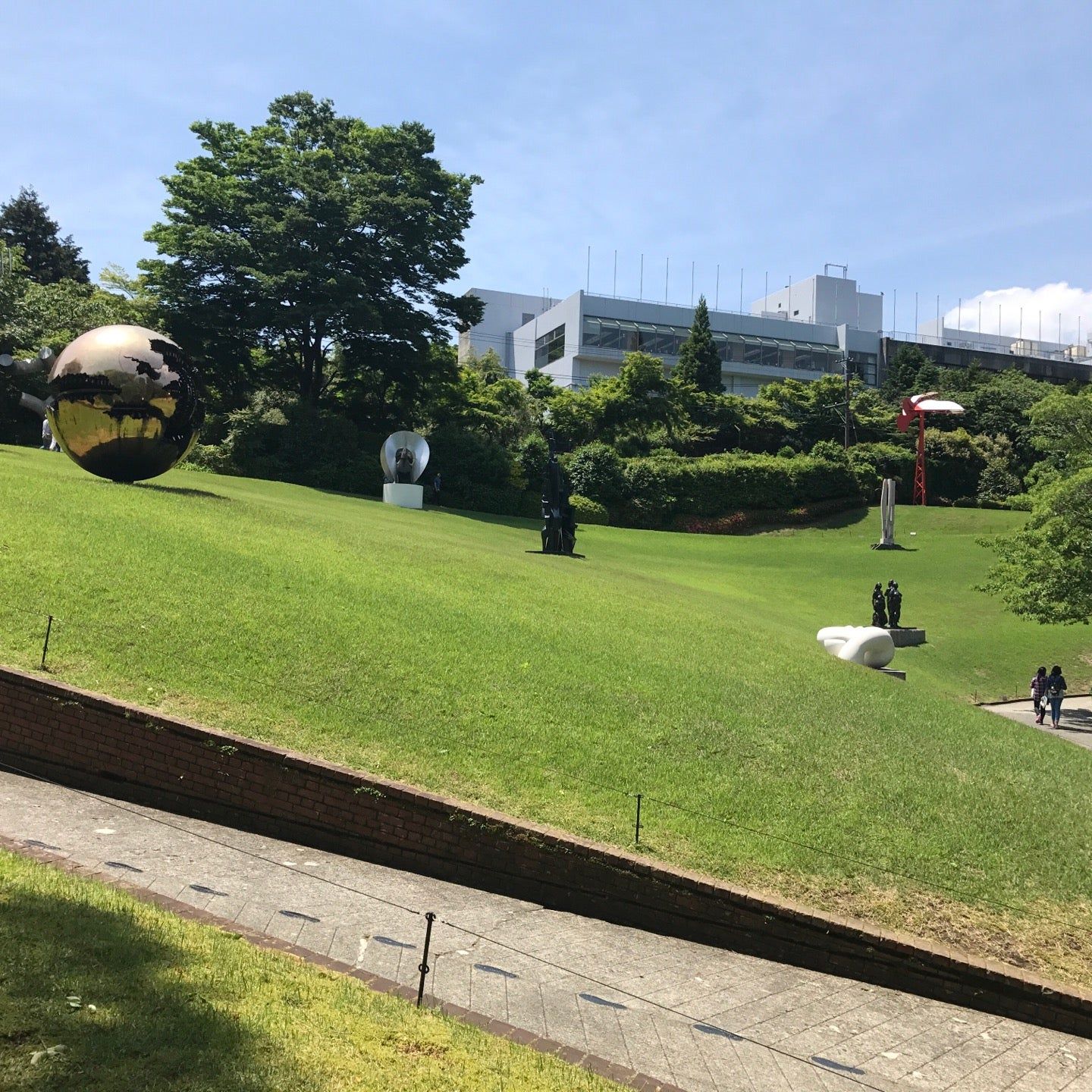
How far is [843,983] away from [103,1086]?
564cm

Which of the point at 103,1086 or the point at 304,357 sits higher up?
the point at 304,357

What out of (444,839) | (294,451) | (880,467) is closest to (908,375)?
(880,467)

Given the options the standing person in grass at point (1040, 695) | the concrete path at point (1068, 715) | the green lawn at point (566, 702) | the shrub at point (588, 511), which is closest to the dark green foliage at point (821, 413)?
the shrub at point (588, 511)

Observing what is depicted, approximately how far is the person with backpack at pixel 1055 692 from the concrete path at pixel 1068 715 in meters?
0.26

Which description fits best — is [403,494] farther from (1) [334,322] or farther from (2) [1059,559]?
(2) [1059,559]

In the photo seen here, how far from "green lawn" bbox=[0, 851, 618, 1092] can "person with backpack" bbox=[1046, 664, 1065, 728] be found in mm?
19977

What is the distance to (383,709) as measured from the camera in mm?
10312

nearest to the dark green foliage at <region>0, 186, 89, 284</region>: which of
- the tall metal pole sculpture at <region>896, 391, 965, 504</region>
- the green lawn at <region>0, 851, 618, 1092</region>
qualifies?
the tall metal pole sculpture at <region>896, 391, 965, 504</region>

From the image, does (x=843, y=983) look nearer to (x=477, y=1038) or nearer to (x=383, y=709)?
(x=477, y=1038)

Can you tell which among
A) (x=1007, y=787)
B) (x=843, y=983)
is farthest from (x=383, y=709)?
(x=1007, y=787)

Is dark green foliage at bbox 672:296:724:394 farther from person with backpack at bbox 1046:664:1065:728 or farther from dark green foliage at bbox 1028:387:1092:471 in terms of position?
person with backpack at bbox 1046:664:1065:728

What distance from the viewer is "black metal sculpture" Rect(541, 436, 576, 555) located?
2872 centimetres

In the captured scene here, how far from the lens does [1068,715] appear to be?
23812 mm

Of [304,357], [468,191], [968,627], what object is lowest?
[968,627]
